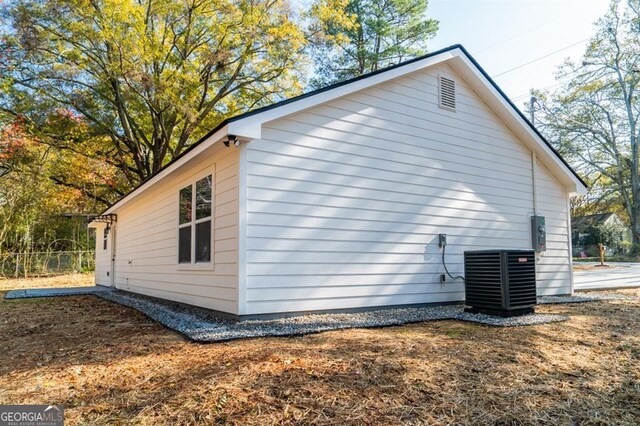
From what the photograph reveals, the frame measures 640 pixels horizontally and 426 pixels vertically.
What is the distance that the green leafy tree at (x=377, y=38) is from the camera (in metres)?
20.8

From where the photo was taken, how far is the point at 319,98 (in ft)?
19.5

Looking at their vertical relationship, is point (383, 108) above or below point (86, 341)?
above

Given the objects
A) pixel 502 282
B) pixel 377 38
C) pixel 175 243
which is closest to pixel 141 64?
pixel 175 243

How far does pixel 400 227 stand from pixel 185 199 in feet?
12.4

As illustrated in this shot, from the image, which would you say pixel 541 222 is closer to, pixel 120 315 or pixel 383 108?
pixel 383 108

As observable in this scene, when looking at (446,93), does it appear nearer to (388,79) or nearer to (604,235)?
(388,79)

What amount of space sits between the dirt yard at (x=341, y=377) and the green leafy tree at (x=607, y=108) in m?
25.3

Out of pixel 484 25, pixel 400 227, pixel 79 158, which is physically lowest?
pixel 400 227

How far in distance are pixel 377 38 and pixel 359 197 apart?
56.7 feet

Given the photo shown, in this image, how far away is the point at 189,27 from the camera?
1412 centimetres

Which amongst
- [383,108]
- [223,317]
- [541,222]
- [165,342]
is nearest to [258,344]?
[165,342]

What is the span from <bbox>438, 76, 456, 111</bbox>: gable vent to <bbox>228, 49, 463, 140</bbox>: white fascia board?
41 cm

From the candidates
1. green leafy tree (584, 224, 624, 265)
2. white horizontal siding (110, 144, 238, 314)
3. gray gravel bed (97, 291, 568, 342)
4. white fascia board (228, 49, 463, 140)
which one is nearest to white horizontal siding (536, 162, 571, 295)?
gray gravel bed (97, 291, 568, 342)

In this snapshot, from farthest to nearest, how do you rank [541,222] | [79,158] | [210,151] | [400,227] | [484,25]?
[79,158], [484,25], [541,222], [400,227], [210,151]
